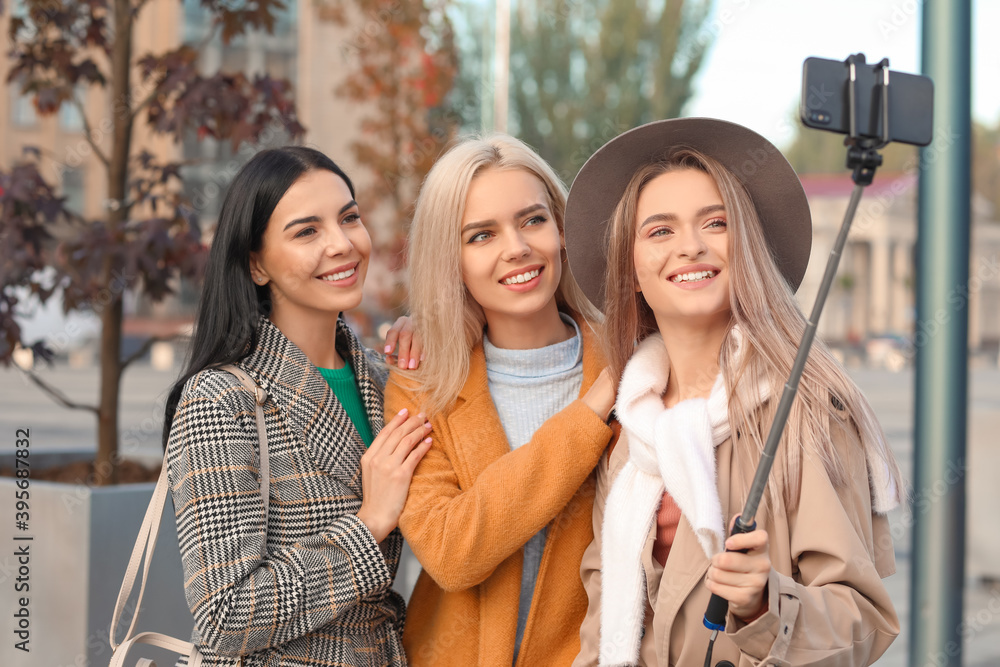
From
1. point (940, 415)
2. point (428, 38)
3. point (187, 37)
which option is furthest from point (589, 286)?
point (187, 37)

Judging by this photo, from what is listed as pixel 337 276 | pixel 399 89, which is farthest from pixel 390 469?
pixel 399 89

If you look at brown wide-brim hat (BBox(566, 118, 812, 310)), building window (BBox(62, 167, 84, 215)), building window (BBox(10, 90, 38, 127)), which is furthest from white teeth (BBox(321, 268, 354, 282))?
building window (BBox(62, 167, 84, 215))

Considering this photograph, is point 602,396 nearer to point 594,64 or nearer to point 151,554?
point 151,554

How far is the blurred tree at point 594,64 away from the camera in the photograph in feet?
68.3

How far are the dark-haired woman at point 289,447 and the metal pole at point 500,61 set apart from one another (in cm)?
959

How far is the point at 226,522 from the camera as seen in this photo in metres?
2.07

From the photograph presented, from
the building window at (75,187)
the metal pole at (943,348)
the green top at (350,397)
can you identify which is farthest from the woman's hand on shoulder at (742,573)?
the building window at (75,187)

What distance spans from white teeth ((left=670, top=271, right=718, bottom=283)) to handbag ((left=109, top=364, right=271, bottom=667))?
967mm

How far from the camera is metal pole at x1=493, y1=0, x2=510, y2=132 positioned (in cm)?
1199

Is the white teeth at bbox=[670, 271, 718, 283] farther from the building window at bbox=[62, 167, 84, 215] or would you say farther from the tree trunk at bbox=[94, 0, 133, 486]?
the building window at bbox=[62, 167, 84, 215]

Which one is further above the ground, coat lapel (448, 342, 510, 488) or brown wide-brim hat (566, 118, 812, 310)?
brown wide-brim hat (566, 118, 812, 310)

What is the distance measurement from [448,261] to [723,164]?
72 cm

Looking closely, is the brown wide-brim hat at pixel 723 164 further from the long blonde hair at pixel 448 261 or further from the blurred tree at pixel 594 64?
the blurred tree at pixel 594 64

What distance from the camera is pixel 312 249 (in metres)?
2.37
